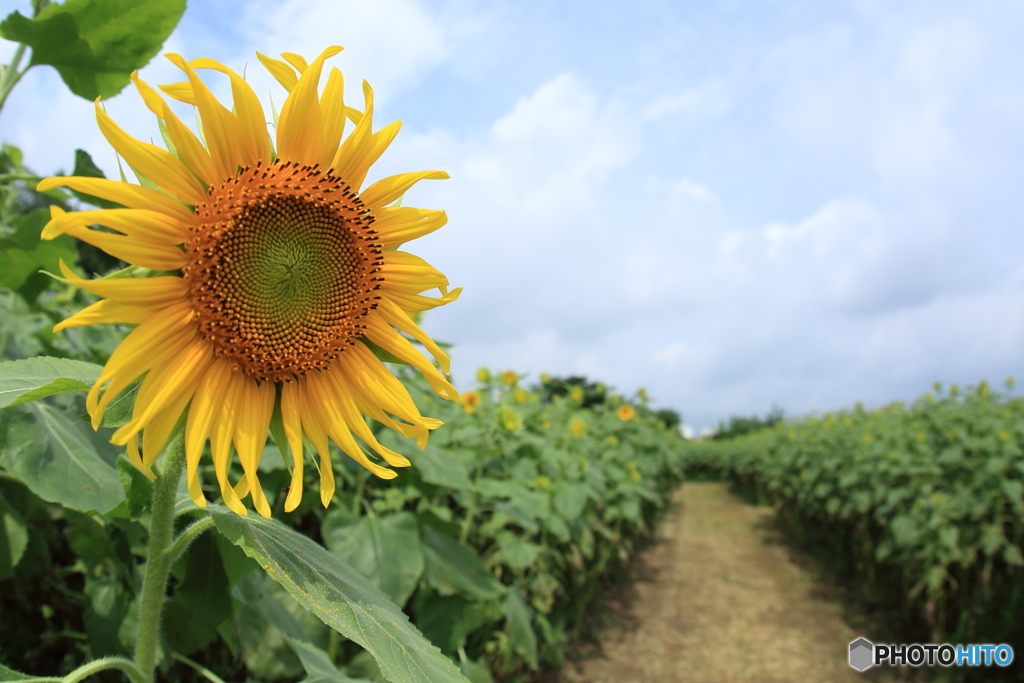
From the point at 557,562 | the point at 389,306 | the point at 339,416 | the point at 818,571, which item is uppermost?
the point at 389,306

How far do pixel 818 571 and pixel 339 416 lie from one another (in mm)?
10604

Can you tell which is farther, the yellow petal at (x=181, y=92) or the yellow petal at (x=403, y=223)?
the yellow petal at (x=403, y=223)

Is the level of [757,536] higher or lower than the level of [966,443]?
lower

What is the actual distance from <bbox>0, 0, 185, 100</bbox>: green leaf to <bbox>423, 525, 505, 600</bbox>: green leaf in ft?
6.17

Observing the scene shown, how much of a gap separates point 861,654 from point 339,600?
7.41 m

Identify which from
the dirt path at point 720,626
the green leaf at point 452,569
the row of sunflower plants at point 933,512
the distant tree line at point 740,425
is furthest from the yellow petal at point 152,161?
the distant tree line at point 740,425

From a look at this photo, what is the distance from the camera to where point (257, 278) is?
1066 mm

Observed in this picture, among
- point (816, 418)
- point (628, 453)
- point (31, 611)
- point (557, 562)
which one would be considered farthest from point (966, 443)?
point (816, 418)

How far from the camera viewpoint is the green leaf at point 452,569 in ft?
8.55

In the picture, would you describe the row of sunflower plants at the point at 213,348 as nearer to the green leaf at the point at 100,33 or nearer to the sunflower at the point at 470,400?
the green leaf at the point at 100,33

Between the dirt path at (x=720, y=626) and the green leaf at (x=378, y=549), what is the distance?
3948mm

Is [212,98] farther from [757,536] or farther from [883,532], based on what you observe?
[757,536]

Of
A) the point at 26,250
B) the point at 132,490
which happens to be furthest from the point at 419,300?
the point at 26,250

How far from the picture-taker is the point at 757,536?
13.4 m
